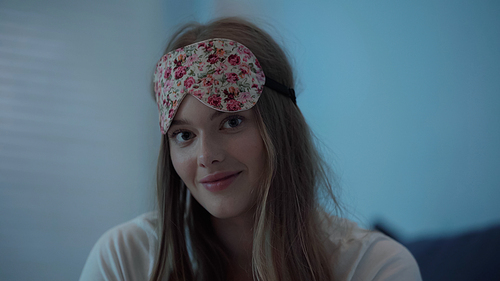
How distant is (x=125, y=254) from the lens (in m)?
1.51

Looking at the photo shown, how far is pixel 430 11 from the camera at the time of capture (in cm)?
167

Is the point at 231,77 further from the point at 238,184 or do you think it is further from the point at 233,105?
the point at 238,184

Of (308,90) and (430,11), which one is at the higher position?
(430,11)

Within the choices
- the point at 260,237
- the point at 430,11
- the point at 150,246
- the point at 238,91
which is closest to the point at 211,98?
the point at 238,91

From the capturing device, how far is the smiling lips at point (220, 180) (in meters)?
1.28

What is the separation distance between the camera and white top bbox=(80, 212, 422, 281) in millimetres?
1385

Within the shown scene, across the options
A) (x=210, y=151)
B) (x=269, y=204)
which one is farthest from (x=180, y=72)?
(x=269, y=204)

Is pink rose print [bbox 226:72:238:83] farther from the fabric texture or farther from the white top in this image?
the white top

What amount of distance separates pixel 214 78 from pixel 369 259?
0.88m

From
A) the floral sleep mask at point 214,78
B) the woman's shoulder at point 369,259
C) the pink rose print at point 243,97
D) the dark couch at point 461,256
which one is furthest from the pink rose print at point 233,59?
the dark couch at point 461,256

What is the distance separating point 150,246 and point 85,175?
0.69 metres

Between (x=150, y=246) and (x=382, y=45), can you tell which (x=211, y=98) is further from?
(x=382, y=45)

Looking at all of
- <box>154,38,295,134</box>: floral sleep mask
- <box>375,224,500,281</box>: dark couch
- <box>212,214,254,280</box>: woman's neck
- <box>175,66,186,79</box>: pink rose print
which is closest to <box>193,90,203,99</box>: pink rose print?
<box>154,38,295,134</box>: floral sleep mask

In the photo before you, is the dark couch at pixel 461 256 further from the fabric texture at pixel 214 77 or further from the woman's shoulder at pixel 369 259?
the fabric texture at pixel 214 77
